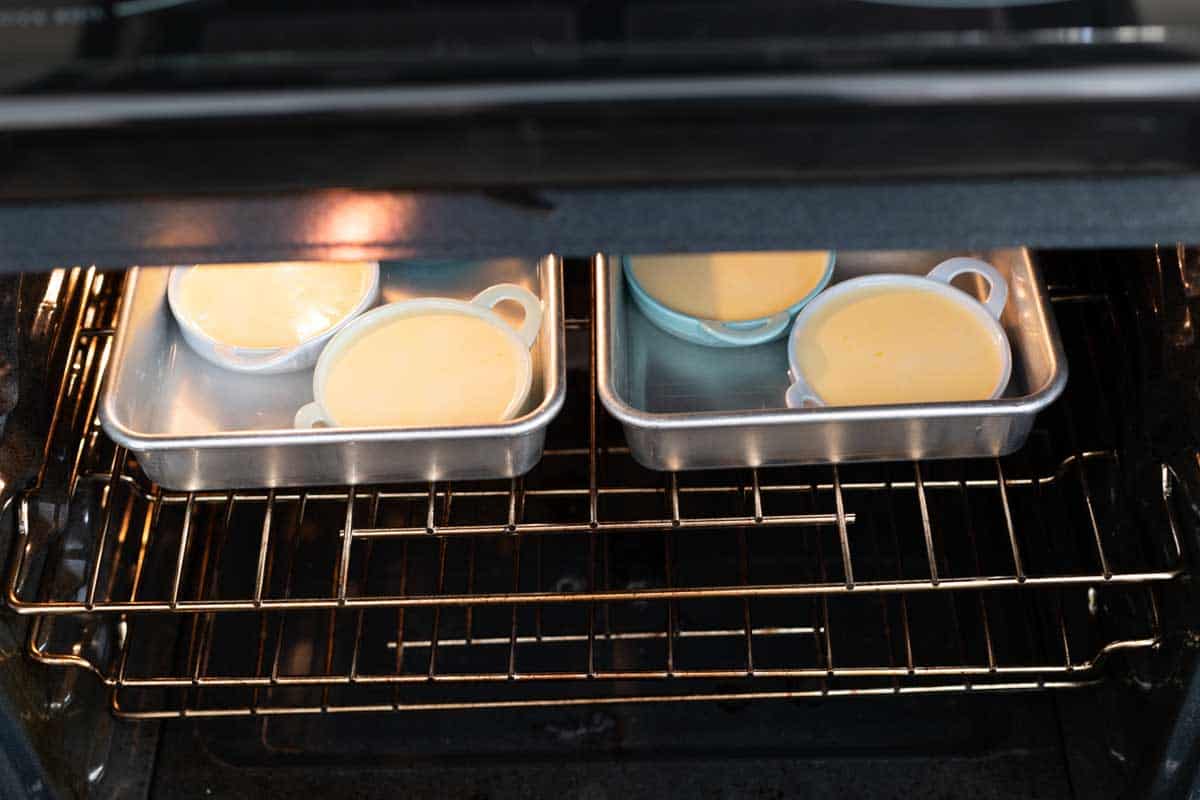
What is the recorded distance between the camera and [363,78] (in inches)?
21.9

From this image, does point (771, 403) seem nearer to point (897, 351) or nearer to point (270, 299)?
point (897, 351)

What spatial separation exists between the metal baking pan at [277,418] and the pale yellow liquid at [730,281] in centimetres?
10

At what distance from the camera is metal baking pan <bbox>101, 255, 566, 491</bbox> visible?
0.90 metres

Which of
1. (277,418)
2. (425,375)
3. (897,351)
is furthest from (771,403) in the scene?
(277,418)

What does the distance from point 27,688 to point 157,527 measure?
258 mm

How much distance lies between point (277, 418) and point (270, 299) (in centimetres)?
11

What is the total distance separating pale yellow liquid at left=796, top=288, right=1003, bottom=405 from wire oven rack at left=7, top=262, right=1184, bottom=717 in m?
0.12

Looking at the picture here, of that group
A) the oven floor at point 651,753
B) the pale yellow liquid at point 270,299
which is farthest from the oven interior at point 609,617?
the pale yellow liquid at point 270,299

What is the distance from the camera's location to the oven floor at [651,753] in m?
1.13

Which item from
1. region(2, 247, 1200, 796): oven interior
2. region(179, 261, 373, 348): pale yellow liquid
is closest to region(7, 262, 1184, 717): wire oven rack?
region(2, 247, 1200, 796): oven interior

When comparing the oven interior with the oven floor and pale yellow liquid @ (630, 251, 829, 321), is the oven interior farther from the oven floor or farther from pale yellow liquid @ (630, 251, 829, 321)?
pale yellow liquid @ (630, 251, 829, 321)

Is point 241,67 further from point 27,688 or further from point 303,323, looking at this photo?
point 27,688

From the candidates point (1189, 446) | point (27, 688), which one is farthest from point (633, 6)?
point (27, 688)

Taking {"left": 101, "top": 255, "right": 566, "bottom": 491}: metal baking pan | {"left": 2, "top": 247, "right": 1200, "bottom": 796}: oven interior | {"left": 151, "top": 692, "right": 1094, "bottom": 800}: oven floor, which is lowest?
{"left": 151, "top": 692, "right": 1094, "bottom": 800}: oven floor
